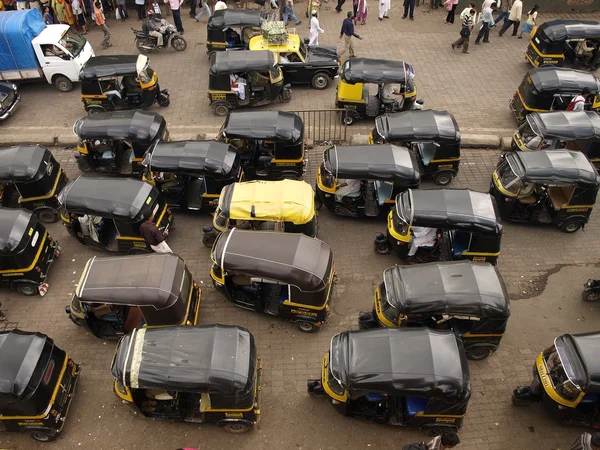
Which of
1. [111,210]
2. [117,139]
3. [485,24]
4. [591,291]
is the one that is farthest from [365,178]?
[485,24]

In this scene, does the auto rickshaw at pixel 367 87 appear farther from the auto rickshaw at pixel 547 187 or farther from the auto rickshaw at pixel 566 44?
the auto rickshaw at pixel 566 44

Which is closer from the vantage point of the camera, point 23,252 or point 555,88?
point 23,252

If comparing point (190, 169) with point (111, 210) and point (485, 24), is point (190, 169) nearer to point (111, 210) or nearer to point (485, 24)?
point (111, 210)

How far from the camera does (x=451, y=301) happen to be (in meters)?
8.98

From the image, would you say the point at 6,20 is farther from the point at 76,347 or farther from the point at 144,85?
the point at 76,347

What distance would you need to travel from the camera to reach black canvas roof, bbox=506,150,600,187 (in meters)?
11.4

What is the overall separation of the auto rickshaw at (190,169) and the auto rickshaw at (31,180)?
8.01ft

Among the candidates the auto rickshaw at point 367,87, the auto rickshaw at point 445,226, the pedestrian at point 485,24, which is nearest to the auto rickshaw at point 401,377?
the auto rickshaw at point 445,226

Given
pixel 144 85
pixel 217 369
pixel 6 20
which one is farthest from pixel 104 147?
pixel 217 369

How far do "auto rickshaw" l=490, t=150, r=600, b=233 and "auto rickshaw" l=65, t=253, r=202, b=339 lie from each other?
26.7 feet

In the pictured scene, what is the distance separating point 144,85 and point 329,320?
10.6m

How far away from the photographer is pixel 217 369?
8.06m

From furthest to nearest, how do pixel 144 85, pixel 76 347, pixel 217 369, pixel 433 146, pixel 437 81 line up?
pixel 437 81 < pixel 144 85 < pixel 433 146 < pixel 76 347 < pixel 217 369

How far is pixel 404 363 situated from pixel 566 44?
1500 centimetres
